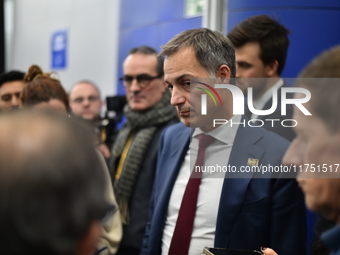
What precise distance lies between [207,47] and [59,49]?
7614mm

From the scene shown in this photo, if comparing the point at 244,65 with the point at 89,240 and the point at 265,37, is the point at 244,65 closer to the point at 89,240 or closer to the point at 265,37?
the point at 265,37

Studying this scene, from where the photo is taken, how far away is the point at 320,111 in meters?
0.88

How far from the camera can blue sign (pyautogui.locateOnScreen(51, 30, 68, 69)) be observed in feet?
28.4

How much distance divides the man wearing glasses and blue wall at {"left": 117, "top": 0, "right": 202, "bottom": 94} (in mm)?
2566

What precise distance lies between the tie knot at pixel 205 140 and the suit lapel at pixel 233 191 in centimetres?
11

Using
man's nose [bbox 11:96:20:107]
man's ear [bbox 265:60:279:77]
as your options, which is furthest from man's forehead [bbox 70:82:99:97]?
man's ear [bbox 265:60:279:77]

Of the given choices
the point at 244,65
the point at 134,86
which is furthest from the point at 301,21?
the point at 134,86

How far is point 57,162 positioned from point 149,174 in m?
1.87

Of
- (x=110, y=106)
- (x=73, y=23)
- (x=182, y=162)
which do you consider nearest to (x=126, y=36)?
(x=73, y=23)

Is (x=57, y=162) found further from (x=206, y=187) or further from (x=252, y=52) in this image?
(x=252, y=52)

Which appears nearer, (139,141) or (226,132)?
(226,132)

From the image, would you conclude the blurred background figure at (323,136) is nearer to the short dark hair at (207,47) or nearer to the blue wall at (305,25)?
the short dark hair at (207,47)

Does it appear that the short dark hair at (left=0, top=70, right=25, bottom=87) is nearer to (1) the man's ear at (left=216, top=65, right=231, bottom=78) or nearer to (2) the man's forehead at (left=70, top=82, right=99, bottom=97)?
(2) the man's forehead at (left=70, top=82, right=99, bottom=97)

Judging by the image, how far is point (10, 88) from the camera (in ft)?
9.98
